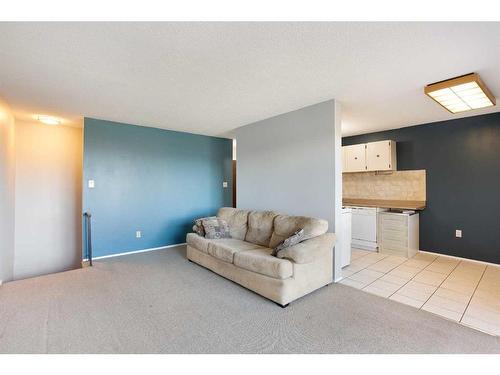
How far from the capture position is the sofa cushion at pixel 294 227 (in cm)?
289

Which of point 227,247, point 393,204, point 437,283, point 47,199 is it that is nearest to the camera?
point 437,283

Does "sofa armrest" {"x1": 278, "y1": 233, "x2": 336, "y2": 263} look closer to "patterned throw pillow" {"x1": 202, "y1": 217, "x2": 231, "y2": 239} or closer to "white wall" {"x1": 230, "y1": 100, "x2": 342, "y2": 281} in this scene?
"white wall" {"x1": 230, "y1": 100, "x2": 342, "y2": 281}

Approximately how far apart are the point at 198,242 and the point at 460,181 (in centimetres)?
450

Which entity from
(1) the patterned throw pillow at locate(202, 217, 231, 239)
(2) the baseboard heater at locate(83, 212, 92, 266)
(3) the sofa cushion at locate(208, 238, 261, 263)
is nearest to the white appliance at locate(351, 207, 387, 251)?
(3) the sofa cushion at locate(208, 238, 261, 263)

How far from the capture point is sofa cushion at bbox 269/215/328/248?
114 inches

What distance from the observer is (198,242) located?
3.66m

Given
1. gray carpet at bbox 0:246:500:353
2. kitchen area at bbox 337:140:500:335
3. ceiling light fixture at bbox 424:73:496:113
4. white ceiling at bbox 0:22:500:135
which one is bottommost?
gray carpet at bbox 0:246:500:353

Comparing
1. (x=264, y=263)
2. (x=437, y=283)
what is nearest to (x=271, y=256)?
(x=264, y=263)

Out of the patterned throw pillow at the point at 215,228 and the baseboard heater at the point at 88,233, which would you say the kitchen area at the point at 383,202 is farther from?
the baseboard heater at the point at 88,233

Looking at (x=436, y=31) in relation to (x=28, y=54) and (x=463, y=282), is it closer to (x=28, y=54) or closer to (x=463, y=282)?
(x=463, y=282)

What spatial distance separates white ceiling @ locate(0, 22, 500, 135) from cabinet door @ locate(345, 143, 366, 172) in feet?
4.69

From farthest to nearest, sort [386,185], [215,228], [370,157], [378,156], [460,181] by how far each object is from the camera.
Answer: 1. [386,185]
2. [370,157]
3. [378,156]
4. [460,181]
5. [215,228]

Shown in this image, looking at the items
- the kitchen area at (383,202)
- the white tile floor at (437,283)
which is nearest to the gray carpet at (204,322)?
the white tile floor at (437,283)

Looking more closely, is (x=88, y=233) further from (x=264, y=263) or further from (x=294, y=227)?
(x=294, y=227)
